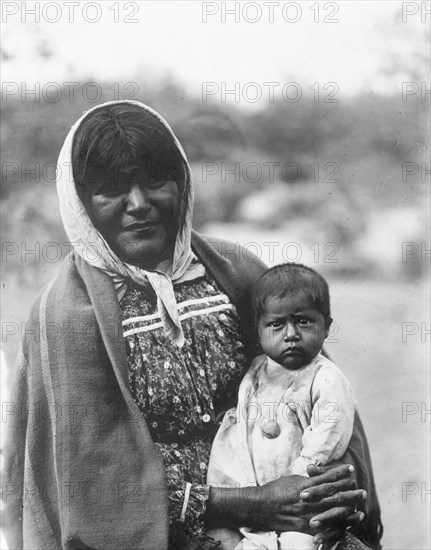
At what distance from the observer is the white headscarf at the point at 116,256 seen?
2469 millimetres

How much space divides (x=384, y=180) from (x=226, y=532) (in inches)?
47.1

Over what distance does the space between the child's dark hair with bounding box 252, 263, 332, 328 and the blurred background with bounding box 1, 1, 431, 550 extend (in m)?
0.12

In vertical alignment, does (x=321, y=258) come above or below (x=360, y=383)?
above

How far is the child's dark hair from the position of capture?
242 cm

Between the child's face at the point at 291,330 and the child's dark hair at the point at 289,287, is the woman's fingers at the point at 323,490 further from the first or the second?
the child's dark hair at the point at 289,287

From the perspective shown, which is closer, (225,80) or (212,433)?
(212,433)

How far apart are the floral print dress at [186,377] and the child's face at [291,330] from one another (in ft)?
0.41

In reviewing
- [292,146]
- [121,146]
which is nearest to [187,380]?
[121,146]

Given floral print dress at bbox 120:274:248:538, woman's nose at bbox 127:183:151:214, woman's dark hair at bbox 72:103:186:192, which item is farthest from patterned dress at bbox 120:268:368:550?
woman's dark hair at bbox 72:103:186:192

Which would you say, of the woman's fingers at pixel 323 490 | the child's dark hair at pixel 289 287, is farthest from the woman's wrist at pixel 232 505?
the child's dark hair at pixel 289 287

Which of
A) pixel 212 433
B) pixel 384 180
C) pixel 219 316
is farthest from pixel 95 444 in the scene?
pixel 384 180

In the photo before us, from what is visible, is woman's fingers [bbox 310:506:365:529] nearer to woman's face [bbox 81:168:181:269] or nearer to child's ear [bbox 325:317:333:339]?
child's ear [bbox 325:317:333:339]

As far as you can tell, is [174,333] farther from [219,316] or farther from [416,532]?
[416,532]

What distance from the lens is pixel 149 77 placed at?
2.64m
